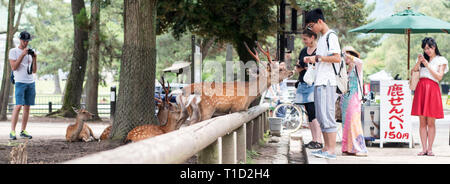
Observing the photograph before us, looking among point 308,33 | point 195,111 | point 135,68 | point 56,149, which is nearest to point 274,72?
point 308,33

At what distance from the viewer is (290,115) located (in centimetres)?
1602

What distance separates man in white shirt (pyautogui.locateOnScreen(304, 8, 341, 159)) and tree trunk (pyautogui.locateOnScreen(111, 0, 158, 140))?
3582mm

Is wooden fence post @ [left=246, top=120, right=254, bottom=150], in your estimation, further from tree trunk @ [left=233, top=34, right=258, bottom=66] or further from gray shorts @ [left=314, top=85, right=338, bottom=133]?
tree trunk @ [left=233, top=34, right=258, bottom=66]

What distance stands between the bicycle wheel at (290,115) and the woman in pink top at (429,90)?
20.3 ft

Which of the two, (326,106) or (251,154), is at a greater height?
(326,106)

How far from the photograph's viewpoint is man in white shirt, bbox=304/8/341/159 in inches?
308

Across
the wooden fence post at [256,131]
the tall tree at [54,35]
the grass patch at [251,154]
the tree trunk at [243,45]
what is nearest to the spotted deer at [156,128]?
the grass patch at [251,154]

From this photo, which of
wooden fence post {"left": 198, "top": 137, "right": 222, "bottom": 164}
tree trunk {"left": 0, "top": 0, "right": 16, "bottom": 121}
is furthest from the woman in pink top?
tree trunk {"left": 0, "top": 0, "right": 16, "bottom": 121}

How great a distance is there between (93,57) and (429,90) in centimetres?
1402

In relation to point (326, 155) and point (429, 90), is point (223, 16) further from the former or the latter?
point (326, 155)

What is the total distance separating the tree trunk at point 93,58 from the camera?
20375mm

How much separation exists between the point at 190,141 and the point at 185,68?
20127mm
